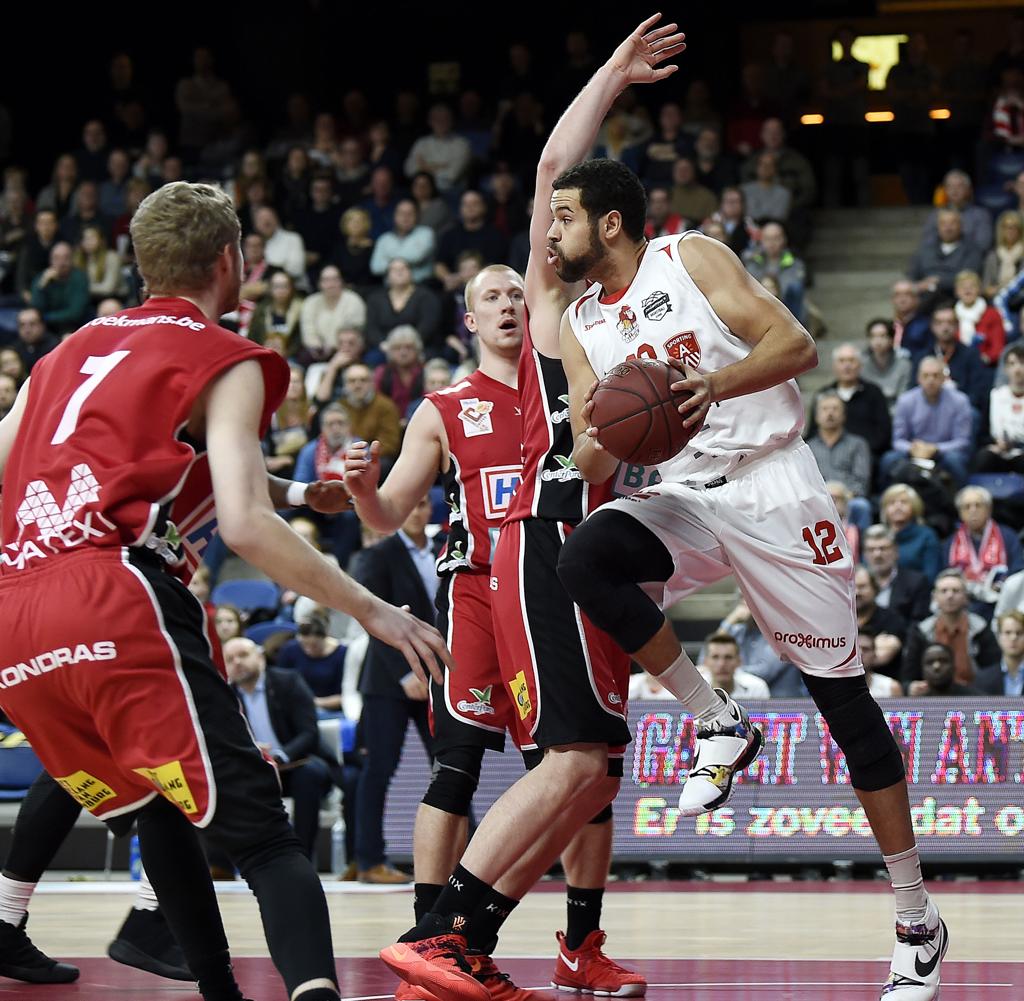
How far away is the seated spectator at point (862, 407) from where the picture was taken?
41.9 ft

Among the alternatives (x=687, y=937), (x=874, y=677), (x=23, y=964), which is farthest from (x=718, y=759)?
(x=874, y=677)

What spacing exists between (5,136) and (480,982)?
57.3 feet

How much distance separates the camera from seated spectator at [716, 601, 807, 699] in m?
10.5

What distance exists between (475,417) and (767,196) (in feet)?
34.4

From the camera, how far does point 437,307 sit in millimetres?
14953

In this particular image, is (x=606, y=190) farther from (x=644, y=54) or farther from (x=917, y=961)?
(x=917, y=961)

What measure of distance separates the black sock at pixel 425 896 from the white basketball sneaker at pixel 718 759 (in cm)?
97

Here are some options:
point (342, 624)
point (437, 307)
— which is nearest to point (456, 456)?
point (342, 624)

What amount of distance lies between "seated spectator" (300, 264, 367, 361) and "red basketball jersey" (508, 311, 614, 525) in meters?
10.3

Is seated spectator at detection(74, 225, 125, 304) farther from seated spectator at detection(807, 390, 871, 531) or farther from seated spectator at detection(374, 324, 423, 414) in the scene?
seated spectator at detection(807, 390, 871, 531)

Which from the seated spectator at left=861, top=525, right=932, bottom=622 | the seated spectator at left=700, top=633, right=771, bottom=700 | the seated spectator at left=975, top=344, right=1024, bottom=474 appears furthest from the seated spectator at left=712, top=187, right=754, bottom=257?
the seated spectator at left=700, top=633, right=771, bottom=700

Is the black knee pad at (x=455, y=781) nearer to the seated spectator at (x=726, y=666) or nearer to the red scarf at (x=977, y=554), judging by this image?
the seated spectator at (x=726, y=666)

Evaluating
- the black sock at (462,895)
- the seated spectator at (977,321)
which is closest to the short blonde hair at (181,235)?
the black sock at (462,895)

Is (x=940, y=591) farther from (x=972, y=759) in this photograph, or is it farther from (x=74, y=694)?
(x=74, y=694)
